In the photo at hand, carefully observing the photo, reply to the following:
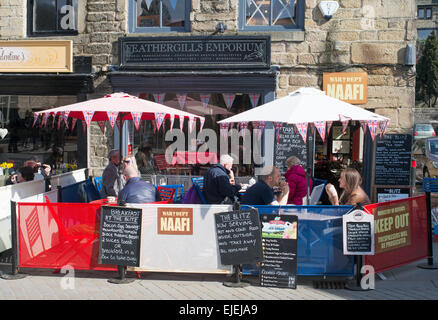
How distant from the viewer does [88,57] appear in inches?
446

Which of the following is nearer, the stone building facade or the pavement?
the pavement

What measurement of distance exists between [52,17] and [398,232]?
899 cm

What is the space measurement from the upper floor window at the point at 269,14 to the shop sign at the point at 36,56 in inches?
151

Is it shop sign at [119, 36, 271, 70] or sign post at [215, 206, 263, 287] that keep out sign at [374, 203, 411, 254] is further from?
shop sign at [119, 36, 271, 70]

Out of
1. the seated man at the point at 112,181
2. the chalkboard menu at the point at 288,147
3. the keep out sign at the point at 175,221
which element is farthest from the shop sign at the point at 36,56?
the keep out sign at the point at 175,221

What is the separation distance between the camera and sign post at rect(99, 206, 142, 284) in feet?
20.2

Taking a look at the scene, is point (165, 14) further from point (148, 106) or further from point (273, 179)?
point (273, 179)

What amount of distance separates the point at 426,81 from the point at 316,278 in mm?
45521

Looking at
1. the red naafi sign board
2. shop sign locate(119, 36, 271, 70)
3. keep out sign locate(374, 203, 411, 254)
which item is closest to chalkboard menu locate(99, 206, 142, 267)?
the red naafi sign board

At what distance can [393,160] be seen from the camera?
9797 millimetres

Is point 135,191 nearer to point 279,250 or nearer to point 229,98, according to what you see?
point 279,250

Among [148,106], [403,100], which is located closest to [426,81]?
[403,100]

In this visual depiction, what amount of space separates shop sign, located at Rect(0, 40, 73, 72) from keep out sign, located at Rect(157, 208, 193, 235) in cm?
621

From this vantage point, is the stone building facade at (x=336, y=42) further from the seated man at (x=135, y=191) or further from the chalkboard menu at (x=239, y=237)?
the chalkboard menu at (x=239, y=237)
